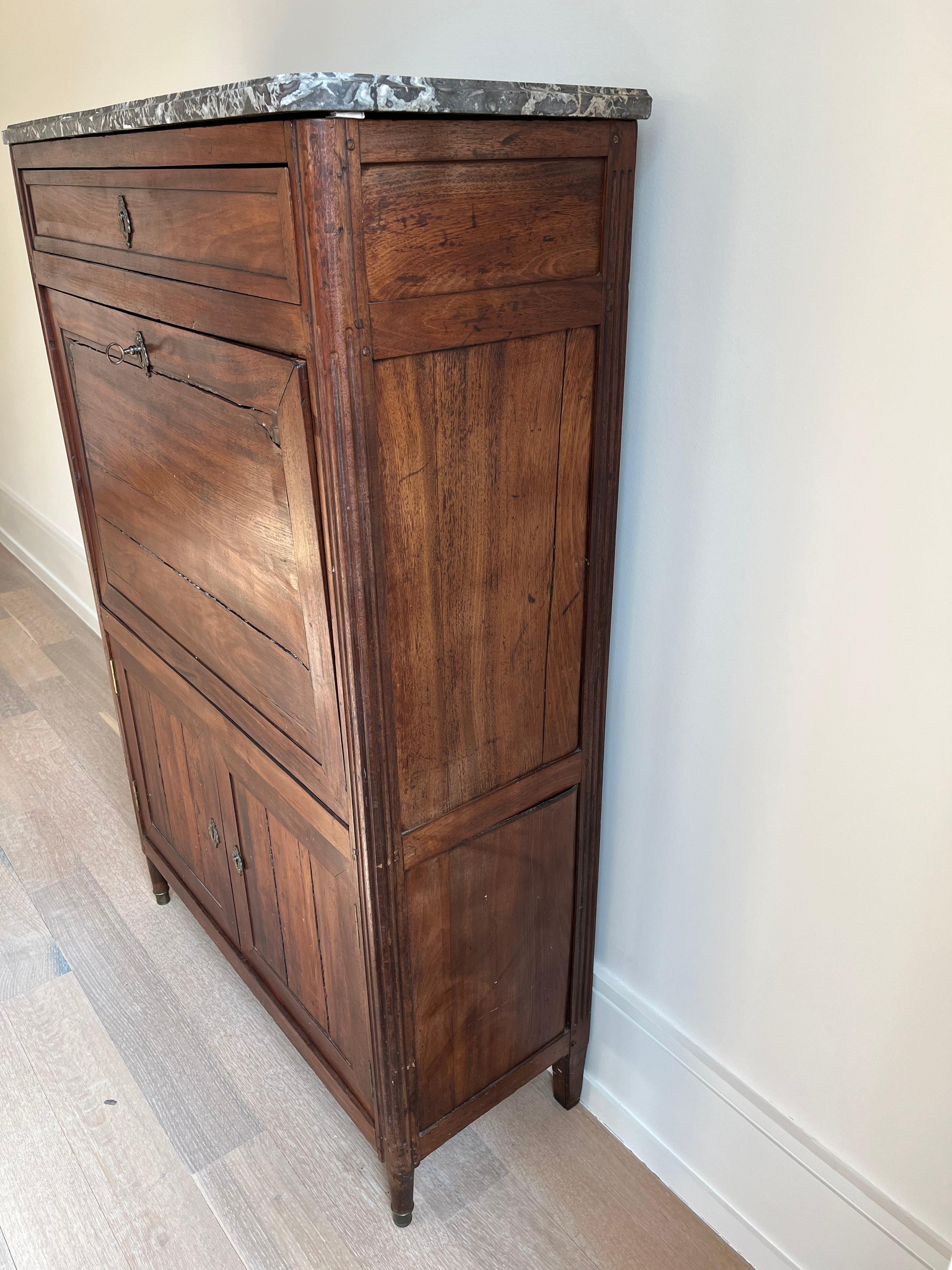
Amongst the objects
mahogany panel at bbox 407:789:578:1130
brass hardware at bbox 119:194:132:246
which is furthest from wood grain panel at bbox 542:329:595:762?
brass hardware at bbox 119:194:132:246

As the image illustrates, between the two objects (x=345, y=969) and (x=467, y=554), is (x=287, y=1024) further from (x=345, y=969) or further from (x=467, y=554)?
(x=467, y=554)

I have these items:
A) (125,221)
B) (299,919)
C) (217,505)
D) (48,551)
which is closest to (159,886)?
(299,919)

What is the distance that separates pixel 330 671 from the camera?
1.00m

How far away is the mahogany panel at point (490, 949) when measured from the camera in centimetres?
116

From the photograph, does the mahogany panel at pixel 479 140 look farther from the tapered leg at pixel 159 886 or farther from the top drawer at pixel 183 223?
the tapered leg at pixel 159 886

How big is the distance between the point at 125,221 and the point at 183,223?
0.17 m

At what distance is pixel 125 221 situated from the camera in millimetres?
1113

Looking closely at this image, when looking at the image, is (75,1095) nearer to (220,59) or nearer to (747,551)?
(747,551)

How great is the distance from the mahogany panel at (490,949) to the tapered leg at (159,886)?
0.87 m

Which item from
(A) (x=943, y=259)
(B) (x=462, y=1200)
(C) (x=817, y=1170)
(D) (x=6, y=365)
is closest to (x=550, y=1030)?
(B) (x=462, y=1200)

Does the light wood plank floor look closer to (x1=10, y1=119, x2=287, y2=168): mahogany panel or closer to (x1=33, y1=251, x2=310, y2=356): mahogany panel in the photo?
(x1=33, y1=251, x2=310, y2=356): mahogany panel

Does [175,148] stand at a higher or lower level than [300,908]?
higher

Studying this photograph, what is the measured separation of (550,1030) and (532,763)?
0.47 metres

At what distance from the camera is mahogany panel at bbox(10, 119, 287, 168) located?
2.63 ft
